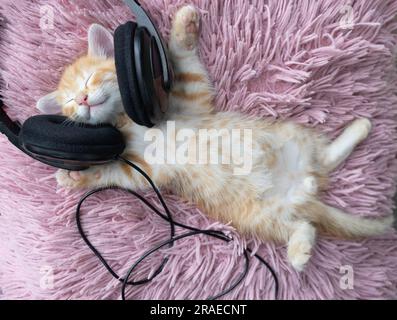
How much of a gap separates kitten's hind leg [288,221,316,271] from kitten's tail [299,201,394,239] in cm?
2

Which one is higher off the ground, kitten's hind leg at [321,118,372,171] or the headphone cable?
kitten's hind leg at [321,118,372,171]

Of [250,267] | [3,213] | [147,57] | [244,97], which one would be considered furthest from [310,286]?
[3,213]

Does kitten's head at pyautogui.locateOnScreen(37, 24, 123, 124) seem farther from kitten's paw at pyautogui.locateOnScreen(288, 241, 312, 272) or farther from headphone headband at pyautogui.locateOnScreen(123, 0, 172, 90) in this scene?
kitten's paw at pyautogui.locateOnScreen(288, 241, 312, 272)

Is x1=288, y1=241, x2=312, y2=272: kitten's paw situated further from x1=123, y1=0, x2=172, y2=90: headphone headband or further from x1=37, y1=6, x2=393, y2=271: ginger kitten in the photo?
x1=123, y1=0, x2=172, y2=90: headphone headband

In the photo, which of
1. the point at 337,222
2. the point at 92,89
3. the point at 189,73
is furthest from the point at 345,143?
the point at 92,89

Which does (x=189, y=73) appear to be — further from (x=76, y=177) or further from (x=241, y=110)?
(x=76, y=177)

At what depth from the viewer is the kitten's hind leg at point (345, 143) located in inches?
27.9

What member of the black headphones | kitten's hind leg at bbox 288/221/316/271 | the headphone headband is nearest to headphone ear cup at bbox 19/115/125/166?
the black headphones

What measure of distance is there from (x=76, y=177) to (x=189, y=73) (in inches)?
11.1

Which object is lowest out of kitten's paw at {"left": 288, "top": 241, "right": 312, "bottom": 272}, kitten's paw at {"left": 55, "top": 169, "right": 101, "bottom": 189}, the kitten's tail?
kitten's paw at {"left": 288, "top": 241, "right": 312, "bottom": 272}

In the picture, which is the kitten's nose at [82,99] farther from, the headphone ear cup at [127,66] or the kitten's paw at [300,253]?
the kitten's paw at [300,253]

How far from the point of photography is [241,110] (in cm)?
73

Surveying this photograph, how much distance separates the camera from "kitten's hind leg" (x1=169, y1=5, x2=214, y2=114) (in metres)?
0.70

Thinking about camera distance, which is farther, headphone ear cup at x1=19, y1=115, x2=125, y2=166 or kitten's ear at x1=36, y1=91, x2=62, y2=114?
kitten's ear at x1=36, y1=91, x2=62, y2=114
